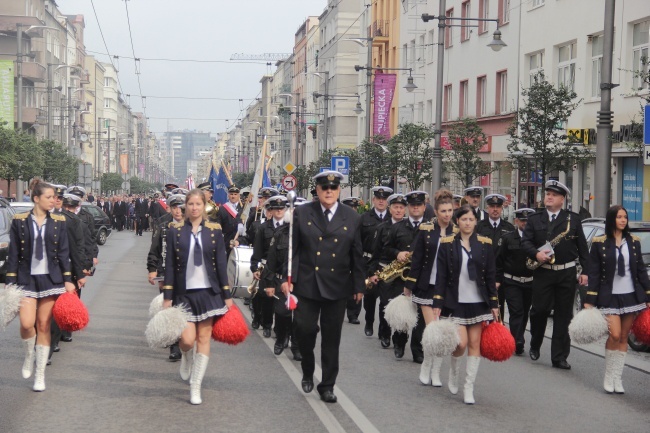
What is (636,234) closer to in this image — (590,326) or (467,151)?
(590,326)

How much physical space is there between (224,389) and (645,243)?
6859 mm

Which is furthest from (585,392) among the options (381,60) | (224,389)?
(381,60)

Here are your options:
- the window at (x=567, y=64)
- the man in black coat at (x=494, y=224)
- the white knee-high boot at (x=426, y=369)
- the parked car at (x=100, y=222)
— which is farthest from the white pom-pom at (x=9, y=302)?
the parked car at (x=100, y=222)

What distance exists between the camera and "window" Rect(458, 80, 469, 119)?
4253 cm

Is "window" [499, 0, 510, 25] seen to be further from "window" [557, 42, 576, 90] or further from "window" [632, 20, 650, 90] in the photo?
"window" [632, 20, 650, 90]

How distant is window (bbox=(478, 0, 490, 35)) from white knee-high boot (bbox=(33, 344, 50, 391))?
32.3 meters

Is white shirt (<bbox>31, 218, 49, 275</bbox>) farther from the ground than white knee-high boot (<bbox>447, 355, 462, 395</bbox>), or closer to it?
farther from the ground

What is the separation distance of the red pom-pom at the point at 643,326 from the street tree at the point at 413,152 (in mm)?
26346

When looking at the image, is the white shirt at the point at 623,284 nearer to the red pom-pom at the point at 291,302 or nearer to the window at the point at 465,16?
the red pom-pom at the point at 291,302

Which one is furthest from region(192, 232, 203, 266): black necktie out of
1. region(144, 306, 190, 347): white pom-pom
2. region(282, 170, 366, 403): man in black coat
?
region(282, 170, 366, 403): man in black coat

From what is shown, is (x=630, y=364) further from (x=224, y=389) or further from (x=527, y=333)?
(x=224, y=389)

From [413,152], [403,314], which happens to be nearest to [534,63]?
[413,152]

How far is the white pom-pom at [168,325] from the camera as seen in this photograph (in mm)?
8422

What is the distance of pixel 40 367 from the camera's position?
29.6ft
